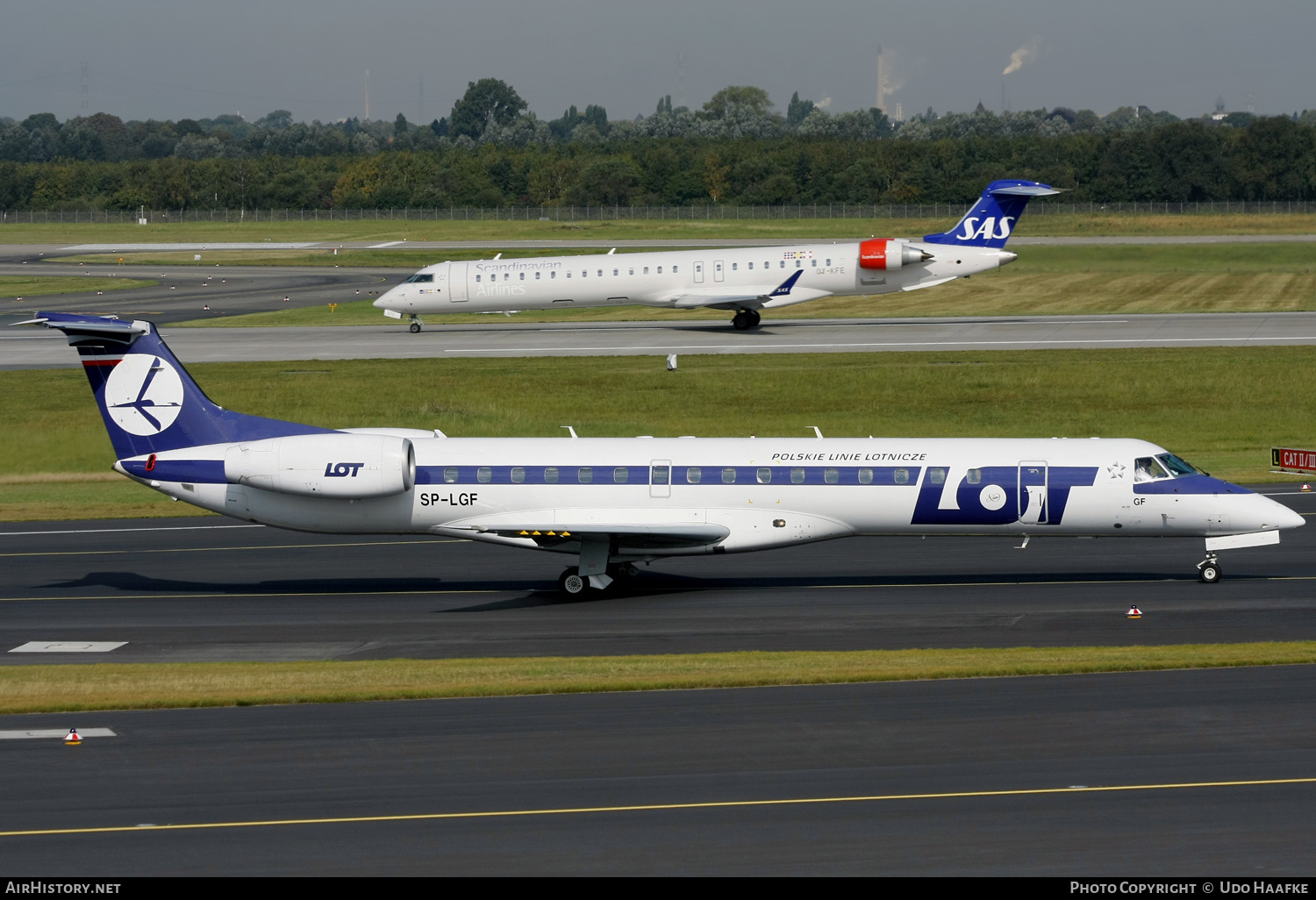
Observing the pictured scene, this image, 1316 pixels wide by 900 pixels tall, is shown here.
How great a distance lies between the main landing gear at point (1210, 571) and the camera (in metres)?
27.2

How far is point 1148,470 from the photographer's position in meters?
27.1

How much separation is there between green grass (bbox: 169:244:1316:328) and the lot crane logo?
45305 mm

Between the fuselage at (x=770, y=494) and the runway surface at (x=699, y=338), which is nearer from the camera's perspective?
the fuselage at (x=770, y=494)

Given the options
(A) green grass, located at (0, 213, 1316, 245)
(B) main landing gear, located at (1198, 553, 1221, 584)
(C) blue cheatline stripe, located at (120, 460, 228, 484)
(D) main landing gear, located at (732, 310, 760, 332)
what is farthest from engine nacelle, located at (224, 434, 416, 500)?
(A) green grass, located at (0, 213, 1316, 245)

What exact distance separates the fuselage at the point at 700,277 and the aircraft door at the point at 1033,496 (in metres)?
36.7

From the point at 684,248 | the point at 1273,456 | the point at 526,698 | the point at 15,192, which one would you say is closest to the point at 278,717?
the point at 526,698

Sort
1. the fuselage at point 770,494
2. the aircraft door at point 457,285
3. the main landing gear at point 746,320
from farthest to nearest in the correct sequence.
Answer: the main landing gear at point 746,320 → the aircraft door at point 457,285 → the fuselage at point 770,494

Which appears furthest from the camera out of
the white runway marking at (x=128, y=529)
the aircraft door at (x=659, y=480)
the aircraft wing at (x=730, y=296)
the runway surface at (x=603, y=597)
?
the aircraft wing at (x=730, y=296)

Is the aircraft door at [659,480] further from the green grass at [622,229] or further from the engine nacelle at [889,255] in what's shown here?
the green grass at [622,229]

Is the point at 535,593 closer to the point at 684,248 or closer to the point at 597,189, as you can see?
the point at 684,248

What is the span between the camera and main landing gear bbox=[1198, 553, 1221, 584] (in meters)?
27.2

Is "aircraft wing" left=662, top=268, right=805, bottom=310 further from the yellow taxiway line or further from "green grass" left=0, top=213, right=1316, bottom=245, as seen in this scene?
"green grass" left=0, top=213, right=1316, bottom=245

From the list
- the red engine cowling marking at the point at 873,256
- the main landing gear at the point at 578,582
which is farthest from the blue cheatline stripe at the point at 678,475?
the red engine cowling marking at the point at 873,256

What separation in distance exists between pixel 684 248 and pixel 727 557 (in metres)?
80.1
